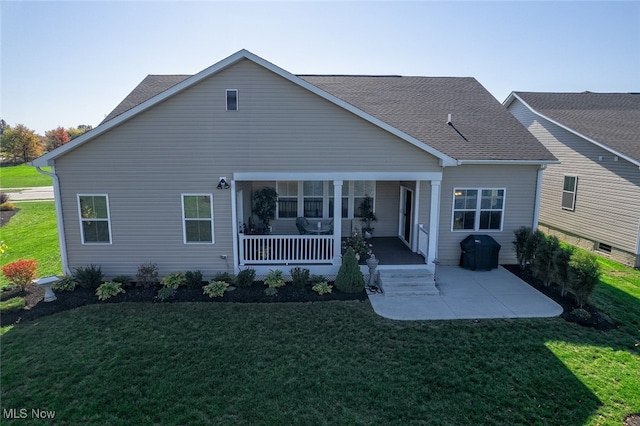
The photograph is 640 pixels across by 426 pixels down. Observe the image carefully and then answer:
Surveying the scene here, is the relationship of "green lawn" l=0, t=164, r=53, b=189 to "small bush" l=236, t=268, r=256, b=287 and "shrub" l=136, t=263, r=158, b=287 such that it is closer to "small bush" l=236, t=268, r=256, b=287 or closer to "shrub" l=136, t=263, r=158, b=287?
"shrub" l=136, t=263, r=158, b=287

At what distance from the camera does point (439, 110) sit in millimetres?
14516

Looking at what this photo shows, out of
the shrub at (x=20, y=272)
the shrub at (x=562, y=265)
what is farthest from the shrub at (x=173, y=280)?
the shrub at (x=562, y=265)

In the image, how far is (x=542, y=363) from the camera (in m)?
7.01

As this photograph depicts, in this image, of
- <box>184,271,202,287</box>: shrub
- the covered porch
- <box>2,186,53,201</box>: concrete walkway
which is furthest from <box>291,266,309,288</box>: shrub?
<box>2,186,53,201</box>: concrete walkway

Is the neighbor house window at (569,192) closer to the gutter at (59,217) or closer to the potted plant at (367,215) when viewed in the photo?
the potted plant at (367,215)

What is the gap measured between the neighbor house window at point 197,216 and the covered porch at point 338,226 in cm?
74

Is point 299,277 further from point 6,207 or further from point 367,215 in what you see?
point 6,207

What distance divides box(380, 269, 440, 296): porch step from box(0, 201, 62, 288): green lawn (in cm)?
986

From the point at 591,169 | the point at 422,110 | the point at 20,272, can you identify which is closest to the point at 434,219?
the point at 422,110

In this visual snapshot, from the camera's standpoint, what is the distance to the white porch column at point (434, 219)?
10.9 m

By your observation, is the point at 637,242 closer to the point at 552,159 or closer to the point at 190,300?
the point at 552,159

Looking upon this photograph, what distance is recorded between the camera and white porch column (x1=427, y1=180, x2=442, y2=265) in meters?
10.9

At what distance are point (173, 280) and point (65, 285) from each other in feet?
9.23

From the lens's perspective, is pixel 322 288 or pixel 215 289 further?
pixel 322 288
